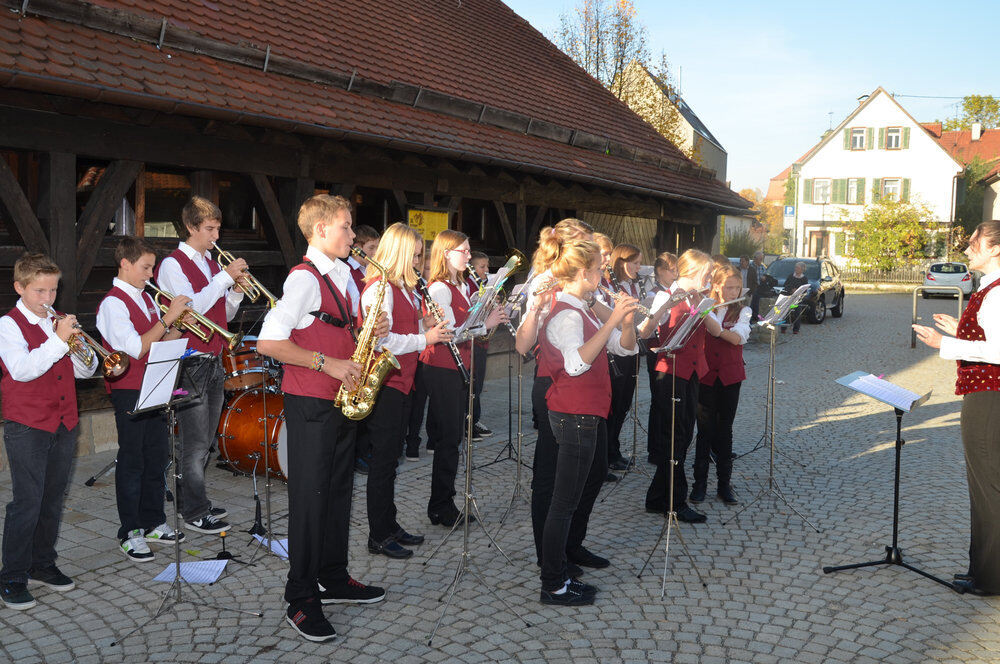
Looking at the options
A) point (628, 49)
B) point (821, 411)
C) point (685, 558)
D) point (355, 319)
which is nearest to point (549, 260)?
point (355, 319)

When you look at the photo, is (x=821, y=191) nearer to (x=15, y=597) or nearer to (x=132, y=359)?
(x=132, y=359)

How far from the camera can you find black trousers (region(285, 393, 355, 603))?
158 inches

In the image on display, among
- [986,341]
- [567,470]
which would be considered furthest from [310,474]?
[986,341]

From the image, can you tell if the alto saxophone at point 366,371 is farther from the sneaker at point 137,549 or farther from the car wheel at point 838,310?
the car wheel at point 838,310

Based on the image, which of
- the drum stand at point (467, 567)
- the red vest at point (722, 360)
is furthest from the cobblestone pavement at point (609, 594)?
the red vest at point (722, 360)

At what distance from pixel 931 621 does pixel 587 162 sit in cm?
1015

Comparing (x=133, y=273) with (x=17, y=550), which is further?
(x=133, y=273)

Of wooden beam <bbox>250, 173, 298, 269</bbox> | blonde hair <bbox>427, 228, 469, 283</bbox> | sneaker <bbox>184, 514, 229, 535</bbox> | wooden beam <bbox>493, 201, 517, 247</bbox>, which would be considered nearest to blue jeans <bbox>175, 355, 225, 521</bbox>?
sneaker <bbox>184, 514, 229, 535</bbox>

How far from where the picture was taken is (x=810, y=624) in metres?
4.36

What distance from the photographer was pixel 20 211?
695 cm

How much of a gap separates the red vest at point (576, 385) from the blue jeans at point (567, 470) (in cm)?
5

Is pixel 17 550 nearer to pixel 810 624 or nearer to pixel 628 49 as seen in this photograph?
pixel 810 624

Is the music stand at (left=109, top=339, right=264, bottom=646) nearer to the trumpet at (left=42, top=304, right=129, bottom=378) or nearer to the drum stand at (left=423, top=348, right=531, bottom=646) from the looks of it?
the trumpet at (left=42, top=304, right=129, bottom=378)

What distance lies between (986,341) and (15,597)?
5504mm
